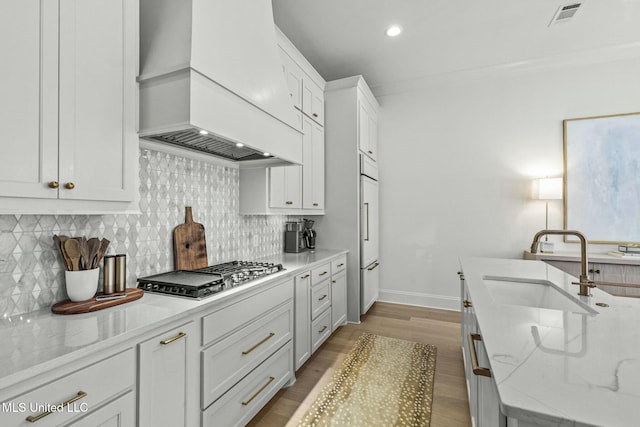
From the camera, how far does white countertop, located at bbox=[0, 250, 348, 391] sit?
86 cm

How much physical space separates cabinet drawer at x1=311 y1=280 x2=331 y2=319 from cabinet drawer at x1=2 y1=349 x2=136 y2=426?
62.9 inches

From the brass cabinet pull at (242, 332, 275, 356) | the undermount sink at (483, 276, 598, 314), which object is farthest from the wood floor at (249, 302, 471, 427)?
the undermount sink at (483, 276, 598, 314)

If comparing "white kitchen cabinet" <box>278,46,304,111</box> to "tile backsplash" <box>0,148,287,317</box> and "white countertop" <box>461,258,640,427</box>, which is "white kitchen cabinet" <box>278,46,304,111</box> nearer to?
"tile backsplash" <box>0,148,287,317</box>

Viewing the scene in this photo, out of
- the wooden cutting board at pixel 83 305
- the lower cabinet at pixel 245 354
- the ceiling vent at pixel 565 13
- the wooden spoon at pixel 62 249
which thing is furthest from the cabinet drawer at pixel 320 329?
the ceiling vent at pixel 565 13

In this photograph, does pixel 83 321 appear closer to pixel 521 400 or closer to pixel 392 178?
pixel 521 400

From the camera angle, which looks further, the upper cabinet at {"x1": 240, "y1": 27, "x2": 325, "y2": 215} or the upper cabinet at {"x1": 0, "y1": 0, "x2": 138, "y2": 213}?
the upper cabinet at {"x1": 240, "y1": 27, "x2": 325, "y2": 215}

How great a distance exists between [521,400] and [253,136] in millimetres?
1671

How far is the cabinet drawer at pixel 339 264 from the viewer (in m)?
3.04

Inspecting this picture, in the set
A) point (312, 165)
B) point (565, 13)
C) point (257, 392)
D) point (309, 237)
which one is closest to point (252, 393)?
point (257, 392)

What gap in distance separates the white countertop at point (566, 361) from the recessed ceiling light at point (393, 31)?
2.64 meters

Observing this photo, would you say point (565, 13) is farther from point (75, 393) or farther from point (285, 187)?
point (75, 393)

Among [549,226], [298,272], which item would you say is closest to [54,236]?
[298,272]

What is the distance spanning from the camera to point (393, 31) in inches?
115

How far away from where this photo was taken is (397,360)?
2.59m
